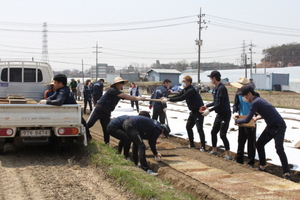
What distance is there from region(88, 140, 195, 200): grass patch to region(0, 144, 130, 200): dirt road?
0.16 m

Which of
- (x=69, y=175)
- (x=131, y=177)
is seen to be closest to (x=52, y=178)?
(x=69, y=175)

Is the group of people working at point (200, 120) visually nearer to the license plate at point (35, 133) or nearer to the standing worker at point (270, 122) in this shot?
the standing worker at point (270, 122)

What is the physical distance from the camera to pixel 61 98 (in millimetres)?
7043

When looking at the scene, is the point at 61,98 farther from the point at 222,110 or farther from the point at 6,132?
the point at 222,110

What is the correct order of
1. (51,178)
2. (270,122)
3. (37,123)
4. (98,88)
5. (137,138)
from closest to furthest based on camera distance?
(51,178), (270,122), (137,138), (37,123), (98,88)

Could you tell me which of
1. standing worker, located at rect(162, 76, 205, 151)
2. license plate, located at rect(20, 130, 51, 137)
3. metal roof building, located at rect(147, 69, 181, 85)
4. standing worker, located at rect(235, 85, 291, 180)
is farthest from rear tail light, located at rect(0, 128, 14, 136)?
metal roof building, located at rect(147, 69, 181, 85)

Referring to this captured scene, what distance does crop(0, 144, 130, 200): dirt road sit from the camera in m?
5.02

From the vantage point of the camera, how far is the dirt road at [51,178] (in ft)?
16.5

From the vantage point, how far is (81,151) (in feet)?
25.7

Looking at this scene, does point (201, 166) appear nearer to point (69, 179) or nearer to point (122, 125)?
point (122, 125)

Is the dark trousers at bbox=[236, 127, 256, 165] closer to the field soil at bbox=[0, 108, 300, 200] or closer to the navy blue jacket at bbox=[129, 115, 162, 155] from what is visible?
the field soil at bbox=[0, 108, 300, 200]

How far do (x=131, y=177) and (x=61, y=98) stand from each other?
2429 millimetres

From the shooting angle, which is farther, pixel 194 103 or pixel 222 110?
pixel 194 103

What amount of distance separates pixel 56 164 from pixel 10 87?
495 cm
